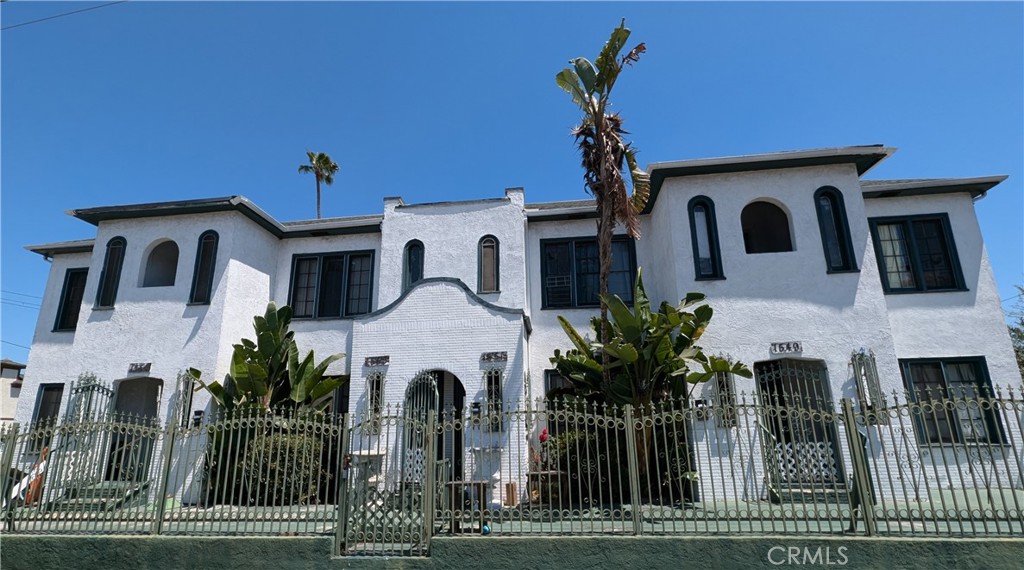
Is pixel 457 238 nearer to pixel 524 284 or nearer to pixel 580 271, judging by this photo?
pixel 524 284

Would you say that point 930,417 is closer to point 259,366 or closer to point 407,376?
point 407,376

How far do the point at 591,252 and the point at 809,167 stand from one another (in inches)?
218

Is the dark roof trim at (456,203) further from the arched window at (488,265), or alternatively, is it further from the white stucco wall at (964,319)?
the white stucco wall at (964,319)

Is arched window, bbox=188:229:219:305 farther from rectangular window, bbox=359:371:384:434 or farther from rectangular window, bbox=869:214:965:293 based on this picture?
rectangular window, bbox=869:214:965:293

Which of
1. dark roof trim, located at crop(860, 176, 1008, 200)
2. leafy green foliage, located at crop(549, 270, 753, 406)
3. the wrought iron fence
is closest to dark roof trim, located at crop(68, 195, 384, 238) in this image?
the wrought iron fence

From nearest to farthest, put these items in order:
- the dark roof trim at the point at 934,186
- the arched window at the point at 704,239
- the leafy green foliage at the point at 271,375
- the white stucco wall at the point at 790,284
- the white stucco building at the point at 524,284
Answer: the white stucco wall at the point at 790,284, the white stucco building at the point at 524,284, the arched window at the point at 704,239, the leafy green foliage at the point at 271,375, the dark roof trim at the point at 934,186

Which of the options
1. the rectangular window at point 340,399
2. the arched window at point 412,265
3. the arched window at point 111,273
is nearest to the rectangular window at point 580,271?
the arched window at point 412,265

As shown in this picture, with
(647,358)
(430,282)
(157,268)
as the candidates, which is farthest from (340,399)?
(647,358)

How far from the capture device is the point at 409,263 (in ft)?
52.7

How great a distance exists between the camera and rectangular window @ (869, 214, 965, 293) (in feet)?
45.5

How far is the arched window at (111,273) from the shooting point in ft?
50.5

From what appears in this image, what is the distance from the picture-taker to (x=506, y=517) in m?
8.56

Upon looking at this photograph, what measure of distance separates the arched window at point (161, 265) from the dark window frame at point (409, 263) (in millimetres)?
6564

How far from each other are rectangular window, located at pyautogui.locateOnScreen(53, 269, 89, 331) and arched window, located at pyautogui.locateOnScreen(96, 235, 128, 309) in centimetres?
156
